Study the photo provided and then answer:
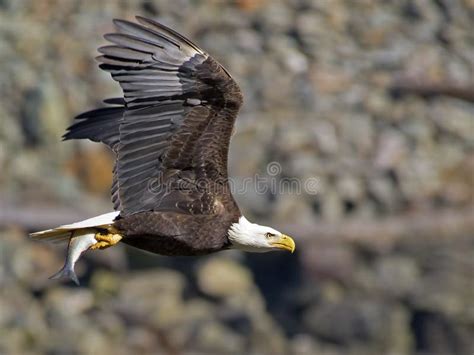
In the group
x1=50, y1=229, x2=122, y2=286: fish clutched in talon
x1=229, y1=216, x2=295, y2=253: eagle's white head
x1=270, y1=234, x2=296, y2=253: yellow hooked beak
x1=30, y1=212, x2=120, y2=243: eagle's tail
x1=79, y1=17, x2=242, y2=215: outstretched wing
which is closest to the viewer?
x1=79, y1=17, x2=242, y2=215: outstretched wing

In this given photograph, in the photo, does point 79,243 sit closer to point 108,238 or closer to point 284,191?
point 108,238

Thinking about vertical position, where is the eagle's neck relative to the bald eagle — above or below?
below

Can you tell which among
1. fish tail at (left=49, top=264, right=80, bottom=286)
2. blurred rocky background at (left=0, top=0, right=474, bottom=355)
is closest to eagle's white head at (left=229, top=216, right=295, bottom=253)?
fish tail at (left=49, top=264, right=80, bottom=286)

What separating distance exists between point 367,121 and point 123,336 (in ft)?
22.5

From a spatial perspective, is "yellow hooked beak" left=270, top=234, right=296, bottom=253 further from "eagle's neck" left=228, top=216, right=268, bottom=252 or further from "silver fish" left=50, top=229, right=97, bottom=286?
"silver fish" left=50, top=229, right=97, bottom=286

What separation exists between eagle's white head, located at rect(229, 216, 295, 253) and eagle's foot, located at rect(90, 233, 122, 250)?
72 cm

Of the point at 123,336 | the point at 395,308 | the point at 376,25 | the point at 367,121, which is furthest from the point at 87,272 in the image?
the point at 376,25

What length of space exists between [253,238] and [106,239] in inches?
36.8

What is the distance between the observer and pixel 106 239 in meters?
9.20

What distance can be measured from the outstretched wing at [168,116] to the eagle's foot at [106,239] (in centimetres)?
19

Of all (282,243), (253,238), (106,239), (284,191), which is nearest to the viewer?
(106,239)

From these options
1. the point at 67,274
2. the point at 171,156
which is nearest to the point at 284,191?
the point at 171,156

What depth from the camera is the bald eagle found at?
9008 millimetres

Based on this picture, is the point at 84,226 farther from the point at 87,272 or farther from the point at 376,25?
the point at 376,25
